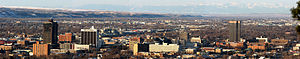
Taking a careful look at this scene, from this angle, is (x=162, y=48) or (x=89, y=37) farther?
(x=89, y=37)

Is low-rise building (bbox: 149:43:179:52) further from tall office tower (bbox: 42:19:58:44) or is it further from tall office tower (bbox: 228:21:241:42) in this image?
tall office tower (bbox: 228:21:241:42)

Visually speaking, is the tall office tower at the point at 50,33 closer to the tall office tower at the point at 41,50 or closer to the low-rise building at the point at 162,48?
the low-rise building at the point at 162,48

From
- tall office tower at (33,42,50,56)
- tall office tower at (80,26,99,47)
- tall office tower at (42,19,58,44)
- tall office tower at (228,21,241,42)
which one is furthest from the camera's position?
tall office tower at (228,21,241,42)

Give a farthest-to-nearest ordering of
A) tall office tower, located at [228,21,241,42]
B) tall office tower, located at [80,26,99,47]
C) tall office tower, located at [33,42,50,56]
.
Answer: tall office tower, located at [228,21,241,42], tall office tower, located at [80,26,99,47], tall office tower, located at [33,42,50,56]

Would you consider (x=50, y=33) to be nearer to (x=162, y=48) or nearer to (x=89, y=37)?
(x=89, y=37)

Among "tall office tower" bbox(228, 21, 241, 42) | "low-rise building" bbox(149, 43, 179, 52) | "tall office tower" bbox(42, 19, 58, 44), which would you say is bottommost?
"tall office tower" bbox(228, 21, 241, 42)

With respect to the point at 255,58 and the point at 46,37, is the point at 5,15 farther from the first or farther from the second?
the point at 255,58

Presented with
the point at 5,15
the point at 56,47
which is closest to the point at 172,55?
the point at 56,47

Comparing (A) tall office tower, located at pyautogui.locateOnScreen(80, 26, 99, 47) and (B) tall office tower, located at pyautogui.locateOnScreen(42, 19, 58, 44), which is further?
(B) tall office tower, located at pyautogui.locateOnScreen(42, 19, 58, 44)

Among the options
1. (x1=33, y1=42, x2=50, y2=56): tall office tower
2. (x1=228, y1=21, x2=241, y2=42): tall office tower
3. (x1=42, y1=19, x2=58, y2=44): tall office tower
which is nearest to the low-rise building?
(x1=33, y1=42, x2=50, y2=56): tall office tower

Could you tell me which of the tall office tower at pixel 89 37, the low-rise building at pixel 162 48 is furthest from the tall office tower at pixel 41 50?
→ the tall office tower at pixel 89 37

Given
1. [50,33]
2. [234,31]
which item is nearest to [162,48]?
[50,33]
